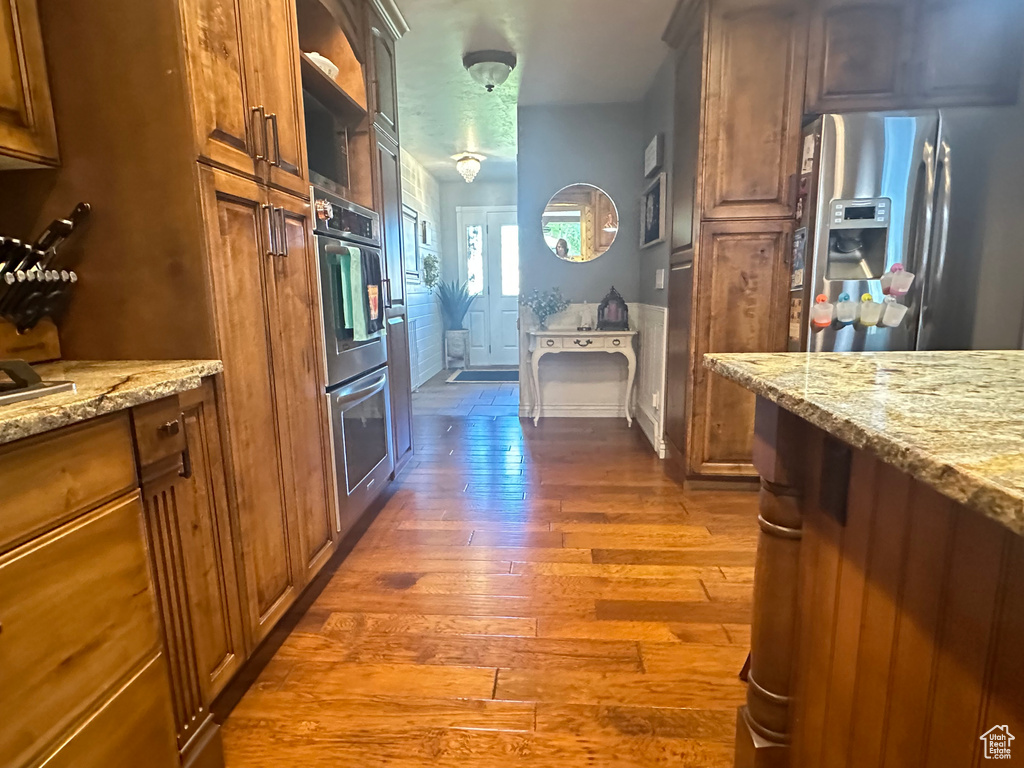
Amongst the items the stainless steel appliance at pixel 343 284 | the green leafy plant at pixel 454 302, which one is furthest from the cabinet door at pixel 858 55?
the green leafy plant at pixel 454 302

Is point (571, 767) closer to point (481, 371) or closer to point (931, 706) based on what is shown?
point (931, 706)

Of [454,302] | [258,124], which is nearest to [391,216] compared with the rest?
[258,124]

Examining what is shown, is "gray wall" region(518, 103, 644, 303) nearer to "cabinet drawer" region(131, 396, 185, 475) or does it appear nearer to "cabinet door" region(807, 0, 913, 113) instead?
"cabinet door" region(807, 0, 913, 113)

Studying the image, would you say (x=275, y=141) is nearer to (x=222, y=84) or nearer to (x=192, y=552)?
(x=222, y=84)

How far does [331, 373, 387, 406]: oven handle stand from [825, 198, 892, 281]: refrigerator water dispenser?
201 centimetres

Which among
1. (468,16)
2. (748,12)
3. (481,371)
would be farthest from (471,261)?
(748,12)

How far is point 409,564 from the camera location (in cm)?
211

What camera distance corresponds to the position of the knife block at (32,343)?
1.21 meters

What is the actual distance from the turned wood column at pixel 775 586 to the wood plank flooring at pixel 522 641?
0.73 feet

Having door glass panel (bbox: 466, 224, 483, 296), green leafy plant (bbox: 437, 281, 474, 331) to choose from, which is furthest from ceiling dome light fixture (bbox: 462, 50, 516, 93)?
door glass panel (bbox: 466, 224, 483, 296)

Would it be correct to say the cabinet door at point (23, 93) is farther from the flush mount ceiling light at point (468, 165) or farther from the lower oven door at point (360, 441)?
the flush mount ceiling light at point (468, 165)

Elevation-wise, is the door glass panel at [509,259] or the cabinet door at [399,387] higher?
the door glass panel at [509,259]

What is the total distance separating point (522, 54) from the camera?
3119 mm

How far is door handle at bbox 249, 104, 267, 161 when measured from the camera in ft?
4.78
